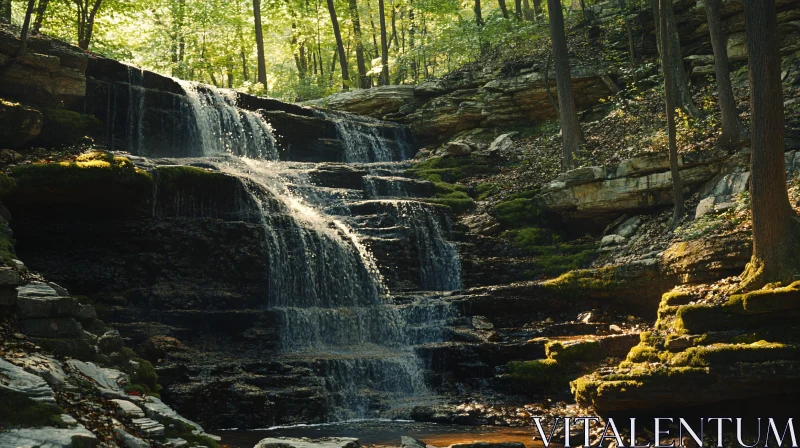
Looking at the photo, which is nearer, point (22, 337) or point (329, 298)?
point (22, 337)

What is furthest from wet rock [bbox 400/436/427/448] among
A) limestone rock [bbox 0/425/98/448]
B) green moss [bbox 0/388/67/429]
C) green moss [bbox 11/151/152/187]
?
green moss [bbox 11/151/152/187]

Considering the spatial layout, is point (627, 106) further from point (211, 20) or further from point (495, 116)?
point (211, 20)

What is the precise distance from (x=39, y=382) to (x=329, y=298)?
9.35 metres

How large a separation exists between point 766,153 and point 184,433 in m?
8.54

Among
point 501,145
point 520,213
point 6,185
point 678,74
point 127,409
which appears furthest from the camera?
point 501,145

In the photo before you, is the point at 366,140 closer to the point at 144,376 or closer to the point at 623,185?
the point at 623,185

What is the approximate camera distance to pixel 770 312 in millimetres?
8672

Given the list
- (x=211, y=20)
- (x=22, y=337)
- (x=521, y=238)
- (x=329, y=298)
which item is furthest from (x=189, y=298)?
(x=211, y=20)

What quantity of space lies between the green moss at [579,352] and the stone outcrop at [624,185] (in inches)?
236

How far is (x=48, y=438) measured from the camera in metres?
5.29

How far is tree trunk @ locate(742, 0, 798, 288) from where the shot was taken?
984cm

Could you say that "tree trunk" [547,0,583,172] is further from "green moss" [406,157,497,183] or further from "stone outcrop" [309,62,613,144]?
"stone outcrop" [309,62,613,144]

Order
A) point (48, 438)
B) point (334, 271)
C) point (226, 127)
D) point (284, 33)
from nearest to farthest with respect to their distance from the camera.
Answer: point (48, 438), point (334, 271), point (226, 127), point (284, 33)

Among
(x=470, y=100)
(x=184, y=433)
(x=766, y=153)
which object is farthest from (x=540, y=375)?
(x=470, y=100)
